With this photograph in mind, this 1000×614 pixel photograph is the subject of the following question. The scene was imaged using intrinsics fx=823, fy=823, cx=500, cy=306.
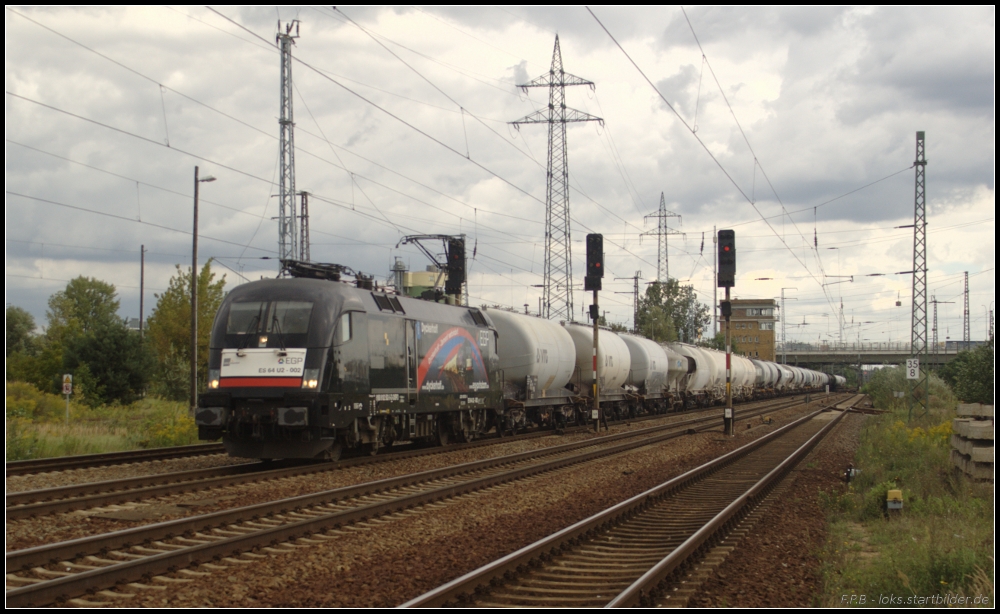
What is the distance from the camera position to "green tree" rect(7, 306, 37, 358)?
2662 inches

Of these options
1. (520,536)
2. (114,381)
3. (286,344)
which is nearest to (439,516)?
(520,536)

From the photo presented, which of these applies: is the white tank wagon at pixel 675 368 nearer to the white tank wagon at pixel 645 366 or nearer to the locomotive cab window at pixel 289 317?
the white tank wagon at pixel 645 366

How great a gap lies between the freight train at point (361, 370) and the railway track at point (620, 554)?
6.44 metres

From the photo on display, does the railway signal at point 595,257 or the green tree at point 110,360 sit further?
the green tree at point 110,360

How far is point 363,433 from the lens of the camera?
17547mm

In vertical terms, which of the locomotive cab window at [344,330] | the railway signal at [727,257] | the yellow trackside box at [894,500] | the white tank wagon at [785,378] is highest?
the railway signal at [727,257]

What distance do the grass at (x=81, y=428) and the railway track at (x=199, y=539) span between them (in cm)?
975

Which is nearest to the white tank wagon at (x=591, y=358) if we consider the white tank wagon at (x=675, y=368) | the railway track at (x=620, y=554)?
the white tank wagon at (x=675, y=368)

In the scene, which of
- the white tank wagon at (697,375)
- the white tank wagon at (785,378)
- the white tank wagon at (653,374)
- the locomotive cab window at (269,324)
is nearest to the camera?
the locomotive cab window at (269,324)

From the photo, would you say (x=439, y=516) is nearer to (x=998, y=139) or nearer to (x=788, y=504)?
(x=788, y=504)

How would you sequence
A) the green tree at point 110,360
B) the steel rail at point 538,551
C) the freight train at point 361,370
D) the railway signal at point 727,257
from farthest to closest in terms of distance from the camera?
the green tree at point 110,360 → the railway signal at point 727,257 → the freight train at point 361,370 → the steel rail at point 538,551

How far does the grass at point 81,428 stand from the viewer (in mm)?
19094

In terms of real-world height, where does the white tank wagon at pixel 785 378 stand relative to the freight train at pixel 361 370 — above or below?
below

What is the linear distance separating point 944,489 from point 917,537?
4.16 m
